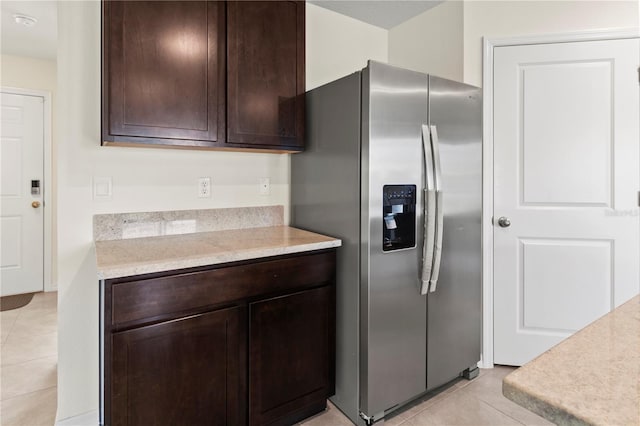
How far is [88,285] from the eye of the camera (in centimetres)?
185

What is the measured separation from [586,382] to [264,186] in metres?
2.02

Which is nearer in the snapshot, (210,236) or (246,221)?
(210,236)

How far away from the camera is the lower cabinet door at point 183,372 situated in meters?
1.38

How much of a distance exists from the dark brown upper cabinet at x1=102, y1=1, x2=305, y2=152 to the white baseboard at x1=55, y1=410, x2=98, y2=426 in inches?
53.0

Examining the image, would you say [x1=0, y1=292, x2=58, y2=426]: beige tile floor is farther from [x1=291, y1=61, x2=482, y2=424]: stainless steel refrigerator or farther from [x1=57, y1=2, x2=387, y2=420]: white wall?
[x1=291, y1=61, x2=482, y2=424]: stainless steel refrigerator

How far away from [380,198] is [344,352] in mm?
819

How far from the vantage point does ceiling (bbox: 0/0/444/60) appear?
8.49ft

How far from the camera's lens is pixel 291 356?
179cm

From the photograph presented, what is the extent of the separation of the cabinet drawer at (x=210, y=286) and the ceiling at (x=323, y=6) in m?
1.83

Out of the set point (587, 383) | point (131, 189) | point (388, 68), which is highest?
point (388, 68)

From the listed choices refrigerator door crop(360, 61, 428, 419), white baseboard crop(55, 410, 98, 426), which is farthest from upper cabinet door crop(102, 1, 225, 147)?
white baseboard crop(55, 410, 98, 426)

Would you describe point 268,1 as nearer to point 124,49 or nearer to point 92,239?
point 124,49

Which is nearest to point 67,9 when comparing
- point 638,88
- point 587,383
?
point 587,383

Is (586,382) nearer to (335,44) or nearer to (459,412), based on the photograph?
(459,412)
